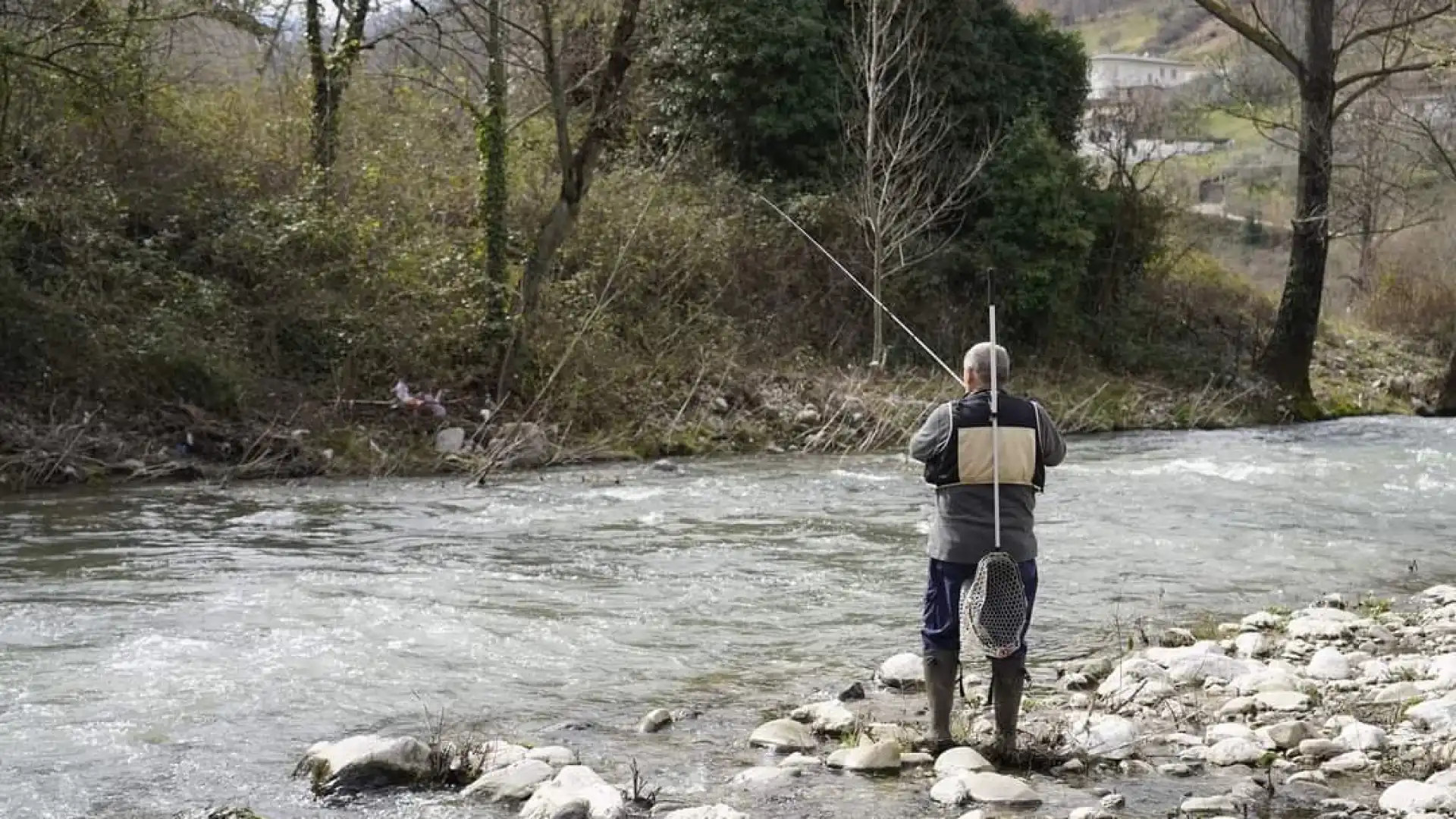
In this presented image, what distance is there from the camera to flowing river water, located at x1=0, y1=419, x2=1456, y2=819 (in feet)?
20.3

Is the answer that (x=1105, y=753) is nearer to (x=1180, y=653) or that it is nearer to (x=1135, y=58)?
(x=1180, y=653)

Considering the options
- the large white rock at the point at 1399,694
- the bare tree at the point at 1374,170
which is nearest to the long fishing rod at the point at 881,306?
the large white rock at the point at 1399,694

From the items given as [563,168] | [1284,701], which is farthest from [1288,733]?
[563,168]

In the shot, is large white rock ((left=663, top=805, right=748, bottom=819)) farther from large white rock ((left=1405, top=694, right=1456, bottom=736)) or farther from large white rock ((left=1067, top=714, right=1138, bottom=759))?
large white rock ((left=1405, top=694, right=1456, bottom=736))

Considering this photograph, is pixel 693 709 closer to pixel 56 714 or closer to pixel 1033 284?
pixel 56 714

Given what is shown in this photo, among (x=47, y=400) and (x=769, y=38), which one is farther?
(x=769, y=38)

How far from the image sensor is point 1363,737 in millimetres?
6129

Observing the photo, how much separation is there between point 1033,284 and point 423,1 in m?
11.7

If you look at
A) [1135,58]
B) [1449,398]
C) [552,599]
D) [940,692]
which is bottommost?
[552,599]

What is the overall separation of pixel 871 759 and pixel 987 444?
1387 millimetres

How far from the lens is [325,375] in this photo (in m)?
17.1

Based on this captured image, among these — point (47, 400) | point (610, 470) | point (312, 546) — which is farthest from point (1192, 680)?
point (47, 400)

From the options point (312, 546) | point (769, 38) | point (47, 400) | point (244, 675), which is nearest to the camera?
point (244, 675)

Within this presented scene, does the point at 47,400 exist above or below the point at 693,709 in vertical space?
above
